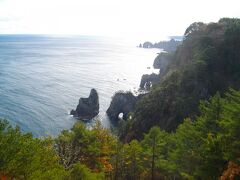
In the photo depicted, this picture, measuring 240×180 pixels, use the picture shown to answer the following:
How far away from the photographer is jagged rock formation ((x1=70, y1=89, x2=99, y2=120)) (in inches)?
5438

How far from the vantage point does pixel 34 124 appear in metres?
119

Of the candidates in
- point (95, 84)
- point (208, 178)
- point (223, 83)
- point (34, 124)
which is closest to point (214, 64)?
point (223, 83)

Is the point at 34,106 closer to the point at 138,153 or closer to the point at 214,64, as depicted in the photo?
the point at 214,64

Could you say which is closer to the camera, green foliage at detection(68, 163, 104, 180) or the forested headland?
the forested headland

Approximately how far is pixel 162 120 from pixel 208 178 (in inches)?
2167

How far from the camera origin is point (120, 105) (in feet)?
475

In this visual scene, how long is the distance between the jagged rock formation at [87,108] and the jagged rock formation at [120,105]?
6.17 metres

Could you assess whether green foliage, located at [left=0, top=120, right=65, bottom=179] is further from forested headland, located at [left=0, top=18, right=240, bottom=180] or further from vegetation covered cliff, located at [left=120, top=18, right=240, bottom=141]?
vegetation covered cliff, located at [left=120, top=18, right=240, bottom=141]

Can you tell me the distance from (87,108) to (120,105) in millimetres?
13864

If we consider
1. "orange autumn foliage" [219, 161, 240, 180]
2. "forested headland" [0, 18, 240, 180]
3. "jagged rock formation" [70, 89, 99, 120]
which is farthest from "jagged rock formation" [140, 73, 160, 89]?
"orange autumn foliage" [219, 161, 240, 180]

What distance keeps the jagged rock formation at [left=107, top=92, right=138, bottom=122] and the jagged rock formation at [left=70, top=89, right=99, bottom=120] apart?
6.17 metres

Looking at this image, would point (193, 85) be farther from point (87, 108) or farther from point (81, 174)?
point (81, 174)

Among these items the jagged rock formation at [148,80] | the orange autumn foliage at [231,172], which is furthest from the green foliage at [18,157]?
the jagged rock formation at [148,80]

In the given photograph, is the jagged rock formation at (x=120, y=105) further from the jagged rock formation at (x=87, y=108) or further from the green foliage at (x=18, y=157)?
the green foliage at (x=18, y=157)
